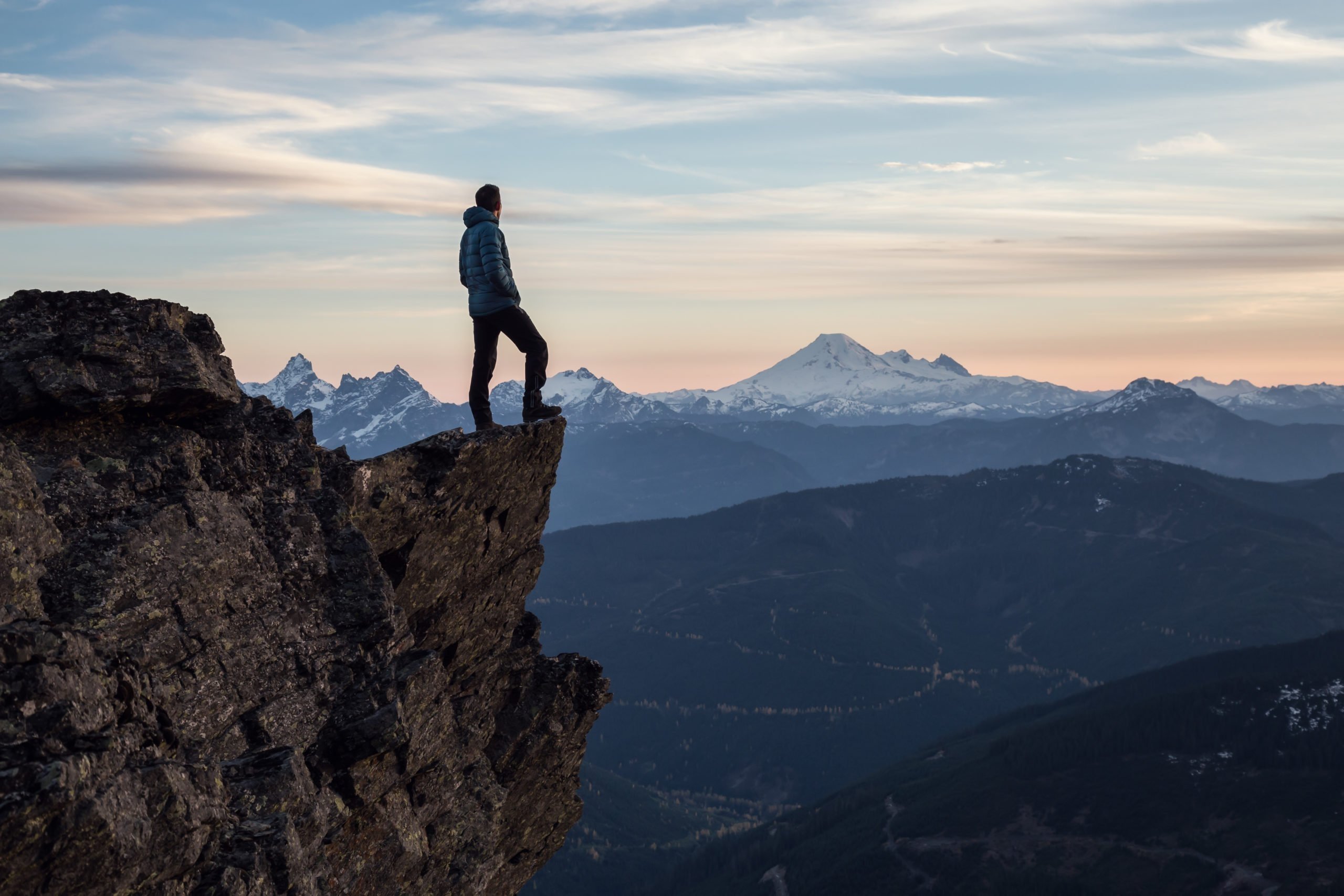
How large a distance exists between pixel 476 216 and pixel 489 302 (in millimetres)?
2668

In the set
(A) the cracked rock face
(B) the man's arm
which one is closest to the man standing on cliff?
(B) the man's arm

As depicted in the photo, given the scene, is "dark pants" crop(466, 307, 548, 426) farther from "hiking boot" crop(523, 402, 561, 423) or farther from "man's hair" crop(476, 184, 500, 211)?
Result: "man's hair" crop(476, 184, 500, 211)

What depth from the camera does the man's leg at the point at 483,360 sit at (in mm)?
33281

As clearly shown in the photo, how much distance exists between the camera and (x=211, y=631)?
70.8 feet

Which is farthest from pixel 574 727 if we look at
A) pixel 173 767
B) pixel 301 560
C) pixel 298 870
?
pixel 173 767

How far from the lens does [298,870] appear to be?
19.1m

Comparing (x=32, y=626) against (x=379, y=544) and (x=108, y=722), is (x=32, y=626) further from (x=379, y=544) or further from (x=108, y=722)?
(x=379, y=544)

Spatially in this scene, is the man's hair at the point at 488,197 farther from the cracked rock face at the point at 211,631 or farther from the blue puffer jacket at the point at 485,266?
the cracked rock face at the point at 211,631

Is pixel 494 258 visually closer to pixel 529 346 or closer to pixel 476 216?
pixel 476 216

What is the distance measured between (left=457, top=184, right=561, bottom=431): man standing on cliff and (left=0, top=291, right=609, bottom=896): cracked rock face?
10.1 ft

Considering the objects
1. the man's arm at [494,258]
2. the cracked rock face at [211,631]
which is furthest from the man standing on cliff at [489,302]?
the cracked rock face at [211,631]

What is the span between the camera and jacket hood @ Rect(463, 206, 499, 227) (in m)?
31.5

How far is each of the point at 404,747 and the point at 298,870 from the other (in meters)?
6.58

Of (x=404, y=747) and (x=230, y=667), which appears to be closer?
(x=230, y=667)
